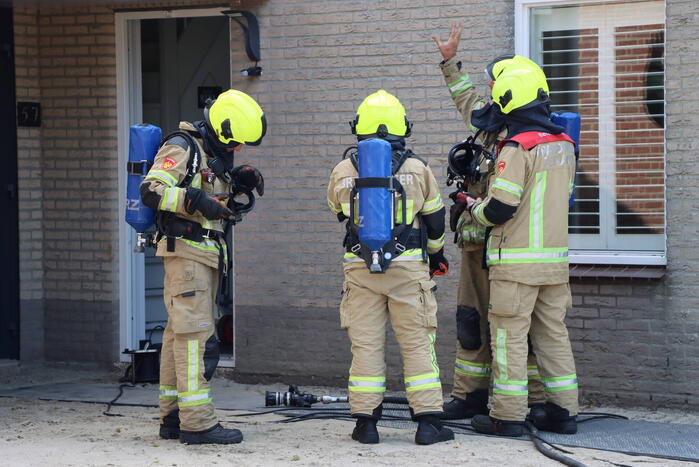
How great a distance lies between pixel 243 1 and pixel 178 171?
274 centimetres

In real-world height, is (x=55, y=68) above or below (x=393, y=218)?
above

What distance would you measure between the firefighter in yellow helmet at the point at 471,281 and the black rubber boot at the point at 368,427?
0.83m

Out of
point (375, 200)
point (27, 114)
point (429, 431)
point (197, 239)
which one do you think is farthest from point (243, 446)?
point (27, 114)

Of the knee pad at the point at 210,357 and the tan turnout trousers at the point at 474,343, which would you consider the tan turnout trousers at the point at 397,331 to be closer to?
the tan turnout trousers at the point at 474,343

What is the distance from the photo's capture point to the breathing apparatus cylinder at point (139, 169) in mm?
6754

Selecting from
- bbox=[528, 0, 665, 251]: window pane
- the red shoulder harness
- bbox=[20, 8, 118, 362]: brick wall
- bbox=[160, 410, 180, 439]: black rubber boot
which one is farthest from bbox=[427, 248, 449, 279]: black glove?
bbox=[20, 8, 118, 362]: brick wall

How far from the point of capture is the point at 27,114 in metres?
9.71

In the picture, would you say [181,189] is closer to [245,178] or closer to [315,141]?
[245,178]

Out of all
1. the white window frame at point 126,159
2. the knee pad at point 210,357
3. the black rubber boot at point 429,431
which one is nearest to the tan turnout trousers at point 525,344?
the black rubber boot at point 429,431

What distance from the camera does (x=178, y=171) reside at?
21.5ft

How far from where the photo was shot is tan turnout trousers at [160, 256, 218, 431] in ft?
21.8

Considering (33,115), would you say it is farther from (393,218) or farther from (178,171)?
(393,218)

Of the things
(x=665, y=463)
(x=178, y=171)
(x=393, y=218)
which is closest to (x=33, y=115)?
(x=178, y=171)

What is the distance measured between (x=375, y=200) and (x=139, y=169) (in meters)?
1.48
